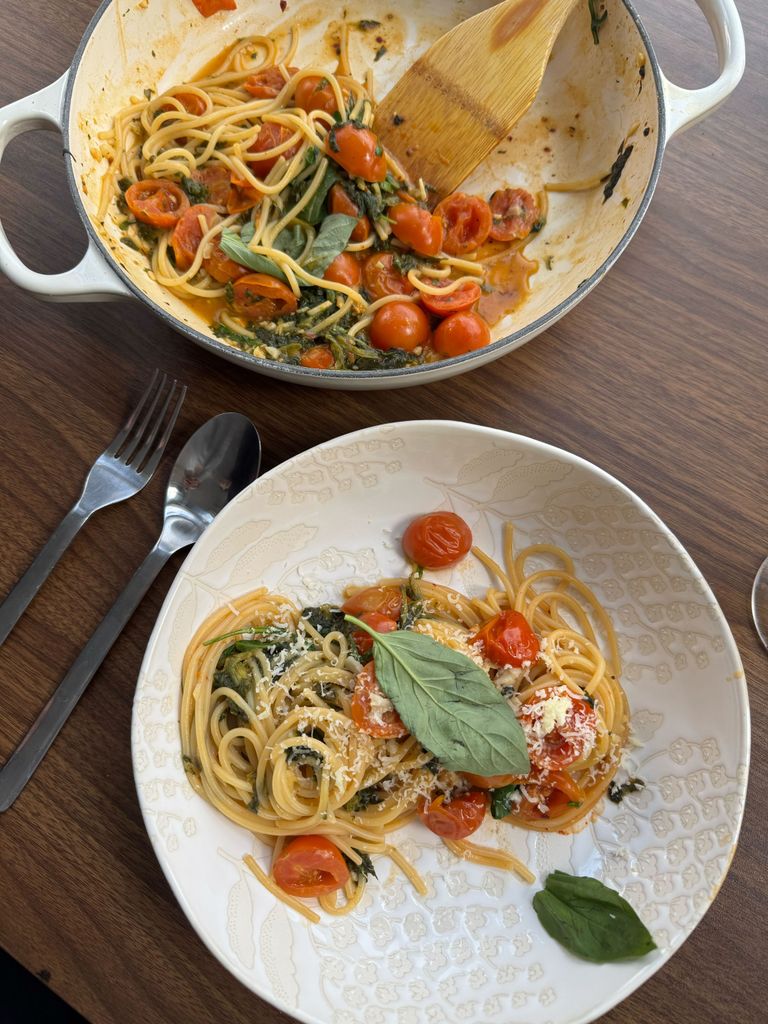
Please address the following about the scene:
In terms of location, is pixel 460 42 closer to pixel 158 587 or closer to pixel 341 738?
pixel 158 587

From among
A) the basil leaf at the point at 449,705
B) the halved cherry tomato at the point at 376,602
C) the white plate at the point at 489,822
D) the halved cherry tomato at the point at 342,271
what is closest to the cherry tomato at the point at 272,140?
the halved cherry tomato at the point at 342,271

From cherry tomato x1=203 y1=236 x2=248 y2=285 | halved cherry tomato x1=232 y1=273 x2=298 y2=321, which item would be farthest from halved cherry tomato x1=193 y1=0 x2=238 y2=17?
halved cherry tomato x1=232 y1=273 x2=298 y2=321

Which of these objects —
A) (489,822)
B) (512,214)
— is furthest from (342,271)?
(489,822)

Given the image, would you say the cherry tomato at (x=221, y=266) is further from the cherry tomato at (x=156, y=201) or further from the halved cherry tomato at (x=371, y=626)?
the halved cherry tomato at (x=371, y=626)

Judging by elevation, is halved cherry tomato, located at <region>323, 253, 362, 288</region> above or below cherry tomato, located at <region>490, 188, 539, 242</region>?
below

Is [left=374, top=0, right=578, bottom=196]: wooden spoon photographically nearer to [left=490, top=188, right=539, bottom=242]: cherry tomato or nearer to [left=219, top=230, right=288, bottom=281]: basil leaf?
[left=490, top=188, right=539, bottom=242]: cherry tomato
